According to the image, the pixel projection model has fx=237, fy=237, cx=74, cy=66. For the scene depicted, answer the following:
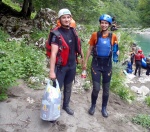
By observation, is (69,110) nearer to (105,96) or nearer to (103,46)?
(105,96)

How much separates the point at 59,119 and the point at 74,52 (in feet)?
3.43

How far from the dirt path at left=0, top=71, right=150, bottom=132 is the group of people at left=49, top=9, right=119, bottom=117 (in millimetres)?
186

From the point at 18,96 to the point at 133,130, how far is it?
205cm

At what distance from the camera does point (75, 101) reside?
14.8 feet

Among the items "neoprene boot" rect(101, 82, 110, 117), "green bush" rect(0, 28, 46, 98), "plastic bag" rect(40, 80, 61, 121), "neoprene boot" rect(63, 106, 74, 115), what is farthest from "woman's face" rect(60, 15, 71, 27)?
"neoprene boot" rect(63, 106, 74, 115)

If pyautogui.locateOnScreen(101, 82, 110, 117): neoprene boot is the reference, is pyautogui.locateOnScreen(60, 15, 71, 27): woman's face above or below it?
above

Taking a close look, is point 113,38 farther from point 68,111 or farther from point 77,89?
point 77,89

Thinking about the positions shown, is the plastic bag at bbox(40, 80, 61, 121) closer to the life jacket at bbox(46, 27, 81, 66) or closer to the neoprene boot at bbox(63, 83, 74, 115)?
the life jacket at bbox(46, 27, 81, 66)

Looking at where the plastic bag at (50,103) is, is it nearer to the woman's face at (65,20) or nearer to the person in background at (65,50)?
the person in background at (65,50)

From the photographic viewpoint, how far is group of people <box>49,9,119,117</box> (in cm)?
319

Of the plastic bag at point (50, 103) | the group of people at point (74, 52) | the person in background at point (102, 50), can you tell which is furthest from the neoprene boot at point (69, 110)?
the plastic bag at point (50, 103)

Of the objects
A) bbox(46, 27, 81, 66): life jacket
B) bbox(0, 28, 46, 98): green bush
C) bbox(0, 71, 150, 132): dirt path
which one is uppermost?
bbox(46, 27, 81, 66): life jacket

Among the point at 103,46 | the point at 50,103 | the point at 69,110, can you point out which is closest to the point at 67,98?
the point at 69,110

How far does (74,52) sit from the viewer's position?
3.48 metres
